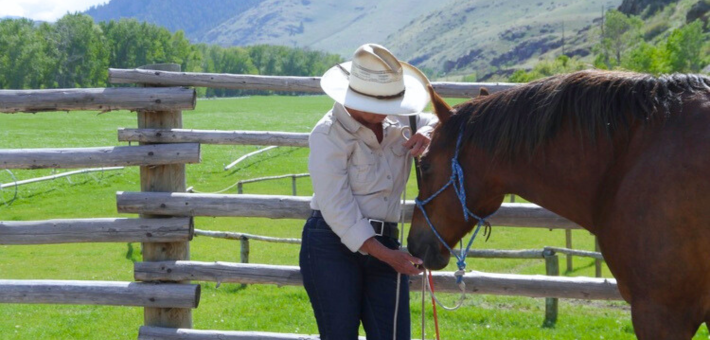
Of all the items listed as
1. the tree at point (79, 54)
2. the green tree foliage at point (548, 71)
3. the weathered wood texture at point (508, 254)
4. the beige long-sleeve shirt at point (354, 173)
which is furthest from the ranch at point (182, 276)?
the tree at point (79, 54)

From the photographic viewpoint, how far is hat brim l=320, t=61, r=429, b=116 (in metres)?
3.26

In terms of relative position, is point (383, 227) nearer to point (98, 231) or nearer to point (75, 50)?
point (98, 231)

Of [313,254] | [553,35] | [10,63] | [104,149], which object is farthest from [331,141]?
[553,35]

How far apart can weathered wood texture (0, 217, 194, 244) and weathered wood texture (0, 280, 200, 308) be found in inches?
11.8

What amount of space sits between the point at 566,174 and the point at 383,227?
0.86 m

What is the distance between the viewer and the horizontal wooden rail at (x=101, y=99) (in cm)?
489

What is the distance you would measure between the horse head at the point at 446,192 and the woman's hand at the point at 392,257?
5 cm

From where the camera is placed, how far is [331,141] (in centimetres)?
332

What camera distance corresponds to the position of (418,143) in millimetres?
3447

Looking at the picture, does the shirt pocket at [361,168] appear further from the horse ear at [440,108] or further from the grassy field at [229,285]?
the grassy field at [229,285]

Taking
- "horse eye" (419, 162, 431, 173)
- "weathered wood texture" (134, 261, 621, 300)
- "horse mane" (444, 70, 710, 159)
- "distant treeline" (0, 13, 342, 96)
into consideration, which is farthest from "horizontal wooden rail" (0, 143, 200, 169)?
"distant treeline" (0, 13, 342, 96)

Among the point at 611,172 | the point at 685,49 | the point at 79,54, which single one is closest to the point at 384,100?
the point at 611,172

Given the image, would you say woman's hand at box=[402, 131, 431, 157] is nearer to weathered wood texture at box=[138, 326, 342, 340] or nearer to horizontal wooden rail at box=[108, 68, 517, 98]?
horizontal wooden rail at box=[108, 68, 517, 98]

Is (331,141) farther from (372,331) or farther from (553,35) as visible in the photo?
(553,35)
